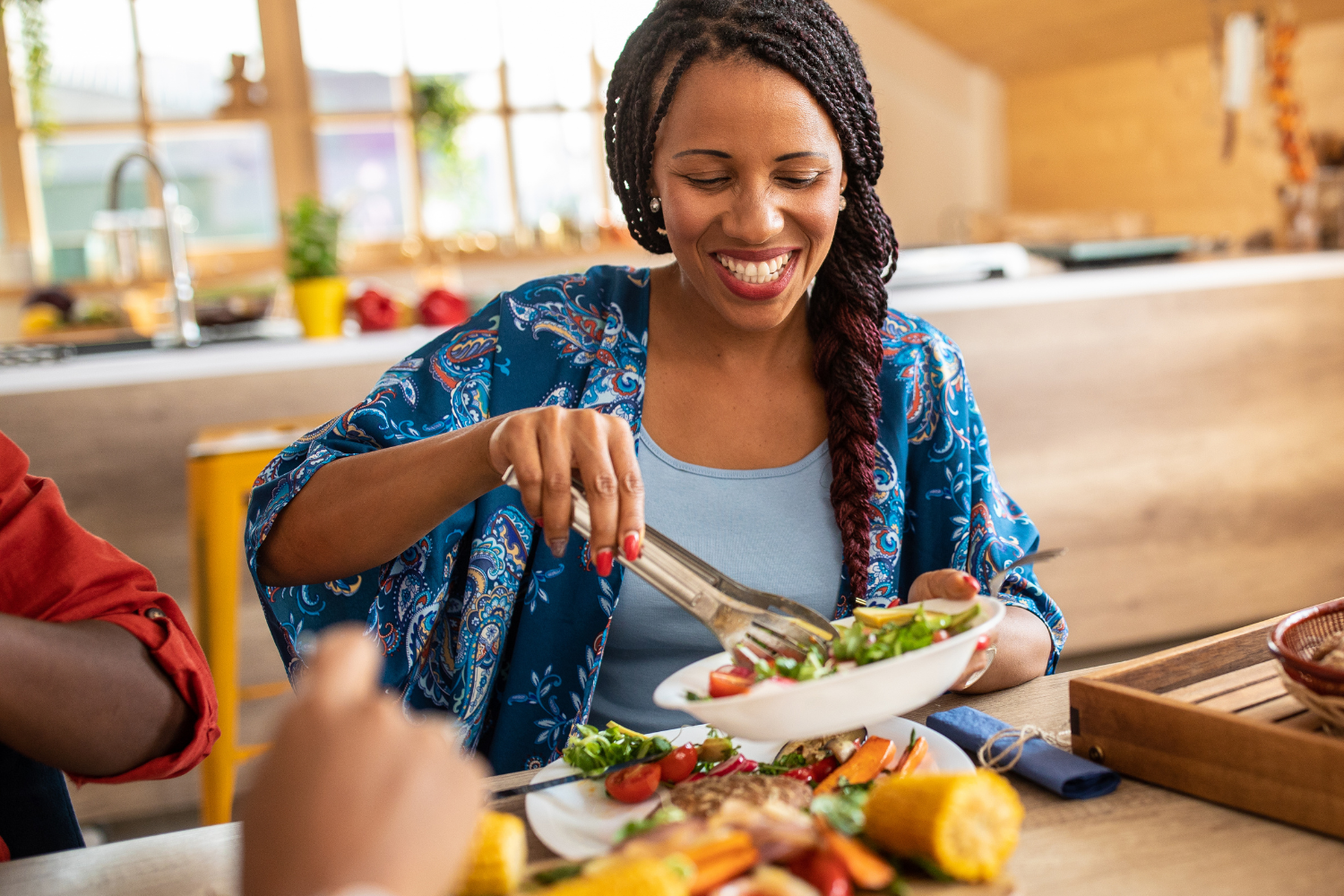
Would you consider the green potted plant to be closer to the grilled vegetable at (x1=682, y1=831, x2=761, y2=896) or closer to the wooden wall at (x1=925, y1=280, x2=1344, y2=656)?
the wooden wall at (x1=925, y1=280, x2=1344, y2=656)

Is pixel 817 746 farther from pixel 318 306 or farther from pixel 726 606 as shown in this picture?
pixel 318 306

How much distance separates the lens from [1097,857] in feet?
2.30

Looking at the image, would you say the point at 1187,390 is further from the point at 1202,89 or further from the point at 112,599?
the point at 112,599

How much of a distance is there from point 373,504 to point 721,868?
537 millimetres

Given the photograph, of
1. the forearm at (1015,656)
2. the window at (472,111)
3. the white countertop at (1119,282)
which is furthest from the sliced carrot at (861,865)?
the window at (472,111)

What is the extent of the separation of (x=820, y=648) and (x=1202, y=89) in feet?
14.0

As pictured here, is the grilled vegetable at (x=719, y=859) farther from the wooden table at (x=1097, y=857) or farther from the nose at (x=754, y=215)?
the nose at (x=754, y=215)

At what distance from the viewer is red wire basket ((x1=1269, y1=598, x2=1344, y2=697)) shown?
723mm

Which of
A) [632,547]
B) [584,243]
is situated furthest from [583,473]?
[584,243]

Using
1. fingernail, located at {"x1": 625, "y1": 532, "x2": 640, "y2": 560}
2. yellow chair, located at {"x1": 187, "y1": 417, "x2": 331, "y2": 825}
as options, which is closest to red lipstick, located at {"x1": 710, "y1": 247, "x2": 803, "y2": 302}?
fingernail, located at {"x1": 625, "y1": 532, "x2": 640, "y2": 560}

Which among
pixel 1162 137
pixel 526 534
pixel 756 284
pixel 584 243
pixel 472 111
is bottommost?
pixel 526 534

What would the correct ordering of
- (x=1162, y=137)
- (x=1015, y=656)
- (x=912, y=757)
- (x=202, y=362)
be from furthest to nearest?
(x=1162, y=137)
(x=202, y=362)
(x=1015, y=656)
(x=912, y=757)

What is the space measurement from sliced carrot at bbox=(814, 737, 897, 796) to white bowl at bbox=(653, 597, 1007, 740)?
2.9 inches

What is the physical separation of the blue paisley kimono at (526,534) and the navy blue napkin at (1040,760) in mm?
267
